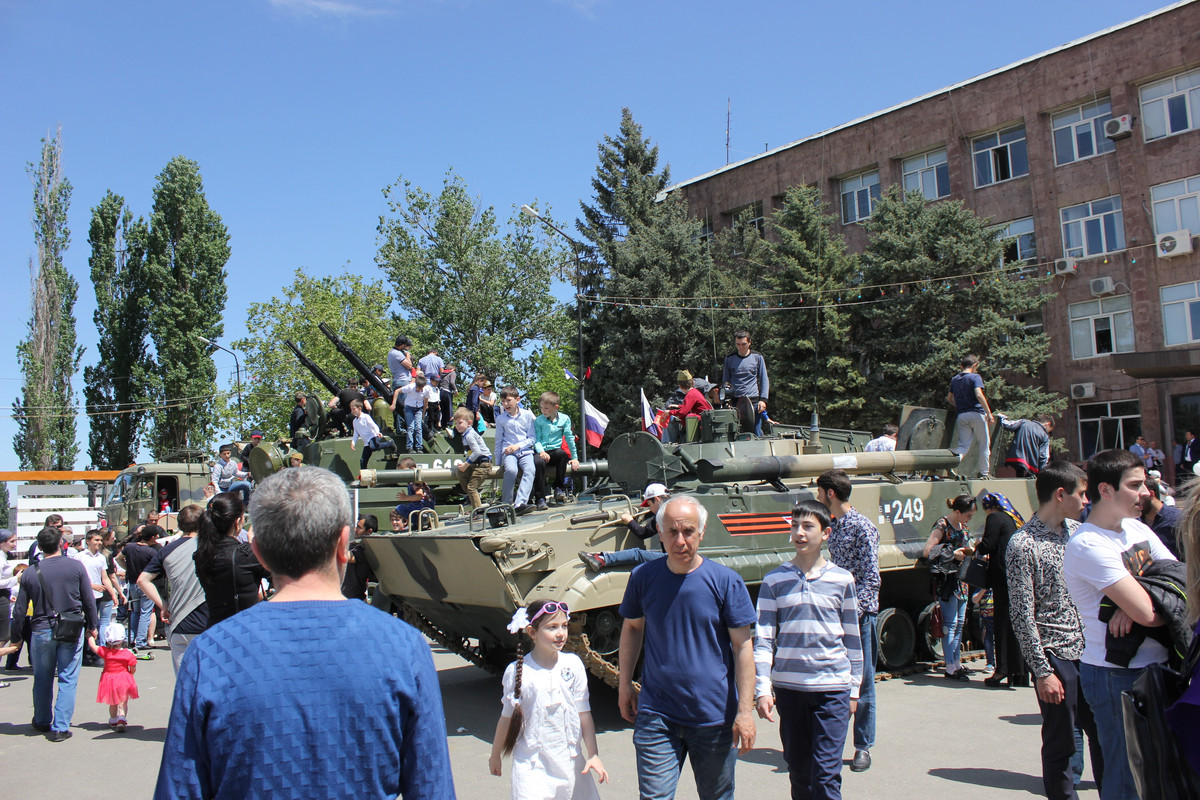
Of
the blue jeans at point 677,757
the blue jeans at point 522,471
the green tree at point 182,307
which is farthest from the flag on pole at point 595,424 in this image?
the green tree at point 182,307

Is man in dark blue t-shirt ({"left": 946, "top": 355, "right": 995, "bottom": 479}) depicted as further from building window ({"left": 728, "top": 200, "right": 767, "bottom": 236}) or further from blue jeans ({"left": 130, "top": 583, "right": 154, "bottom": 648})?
building window ({"left": 728, "top": 200, "right": 767, "bottom": 236})

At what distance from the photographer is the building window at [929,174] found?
93.2ft

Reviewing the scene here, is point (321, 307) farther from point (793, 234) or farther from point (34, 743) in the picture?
point (34, 743)

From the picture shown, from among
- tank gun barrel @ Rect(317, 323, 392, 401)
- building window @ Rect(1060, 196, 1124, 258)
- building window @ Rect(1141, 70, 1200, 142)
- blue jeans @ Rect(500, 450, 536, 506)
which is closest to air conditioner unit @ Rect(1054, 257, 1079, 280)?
building window @ Rect(1060, 196, 1124, 258)

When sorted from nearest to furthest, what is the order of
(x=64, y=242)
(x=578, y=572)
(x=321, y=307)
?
(x=578, y=572), (x=321, y=307), (x=64, y=242)

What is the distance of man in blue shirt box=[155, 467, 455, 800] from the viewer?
2.13 m

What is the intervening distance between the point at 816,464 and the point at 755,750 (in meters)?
3.13

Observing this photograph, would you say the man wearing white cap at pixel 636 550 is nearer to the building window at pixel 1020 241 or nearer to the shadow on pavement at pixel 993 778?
the shadow on pavement at pixel 993 778

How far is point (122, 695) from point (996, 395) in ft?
68.8

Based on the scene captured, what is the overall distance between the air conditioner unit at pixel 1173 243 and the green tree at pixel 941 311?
271 centimetres

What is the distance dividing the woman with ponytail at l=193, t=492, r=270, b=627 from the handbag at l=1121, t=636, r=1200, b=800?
5295 mm

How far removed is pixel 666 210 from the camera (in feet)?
108

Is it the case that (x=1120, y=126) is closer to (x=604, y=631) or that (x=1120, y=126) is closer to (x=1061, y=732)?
(x=604, y=631)

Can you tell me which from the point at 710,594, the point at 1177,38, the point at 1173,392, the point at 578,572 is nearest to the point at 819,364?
the point at 1173,392
